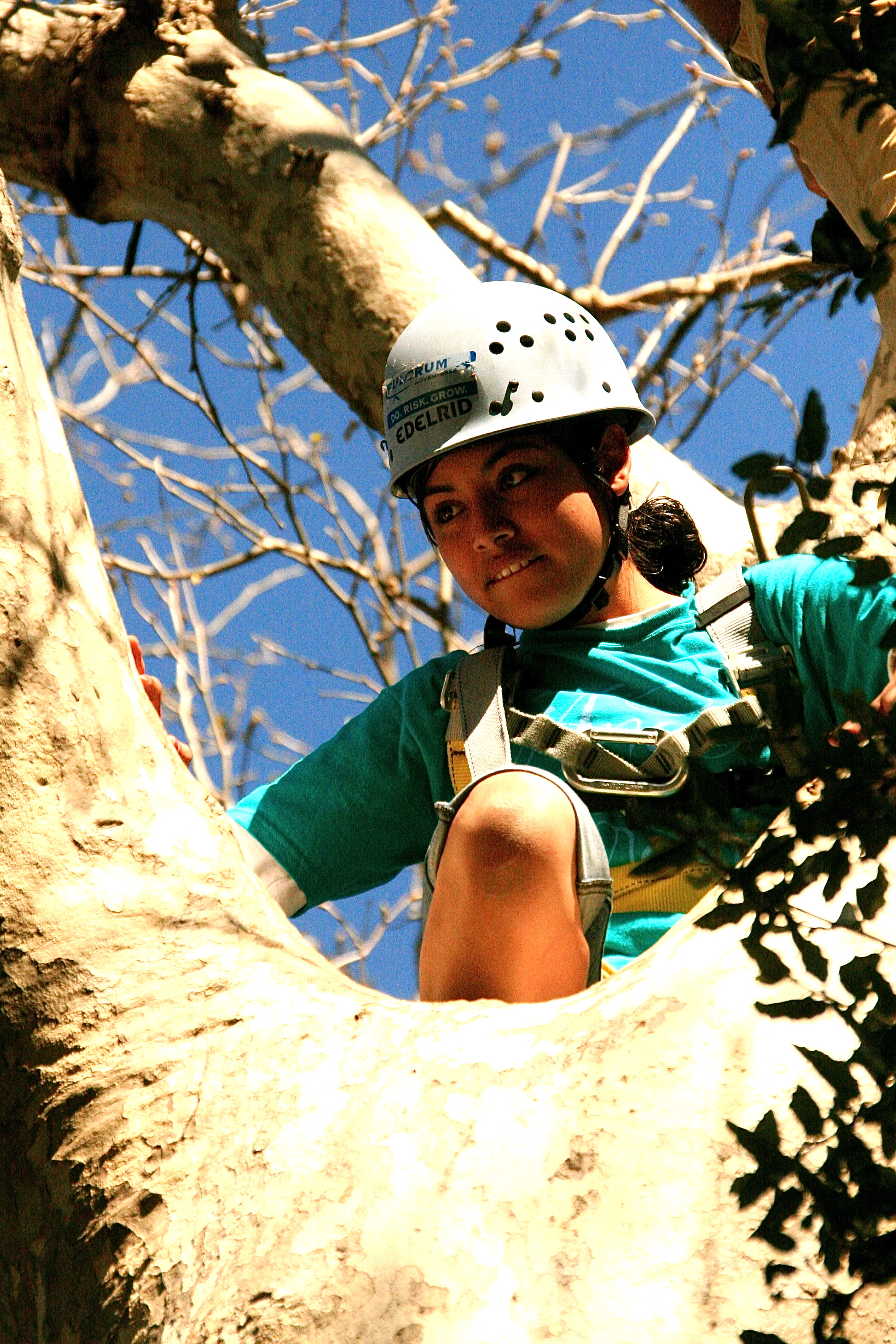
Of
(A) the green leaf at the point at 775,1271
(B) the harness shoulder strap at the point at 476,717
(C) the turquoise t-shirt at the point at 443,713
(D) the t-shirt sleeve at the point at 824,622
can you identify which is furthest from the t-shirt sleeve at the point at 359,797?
(A) the green leaf at the point at 775,1271

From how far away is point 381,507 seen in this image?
248 inches

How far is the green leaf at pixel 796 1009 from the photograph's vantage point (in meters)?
1.24

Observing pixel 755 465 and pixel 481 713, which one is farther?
pixel 481 713

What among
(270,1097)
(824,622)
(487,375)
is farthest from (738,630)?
(270,1097)

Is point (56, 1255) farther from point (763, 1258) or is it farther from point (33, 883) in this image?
point (763, 1258)

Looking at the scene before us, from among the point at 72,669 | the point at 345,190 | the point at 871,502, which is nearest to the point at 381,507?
the point at 345,190

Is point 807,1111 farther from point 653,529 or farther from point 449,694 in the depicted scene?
point 653,529

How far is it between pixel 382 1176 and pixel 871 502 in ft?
6.38

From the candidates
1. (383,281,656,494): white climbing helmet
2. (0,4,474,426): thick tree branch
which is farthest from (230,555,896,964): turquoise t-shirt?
(0,4,474,426): thick tree branch

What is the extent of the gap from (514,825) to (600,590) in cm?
123

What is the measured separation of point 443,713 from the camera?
10.6 feet

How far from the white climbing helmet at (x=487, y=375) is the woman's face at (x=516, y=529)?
0.23 ft

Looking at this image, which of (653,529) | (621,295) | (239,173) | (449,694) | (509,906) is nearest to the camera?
(509,906)

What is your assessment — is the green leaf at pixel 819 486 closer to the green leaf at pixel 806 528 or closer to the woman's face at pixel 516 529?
the green leaf at pixel 806 528
